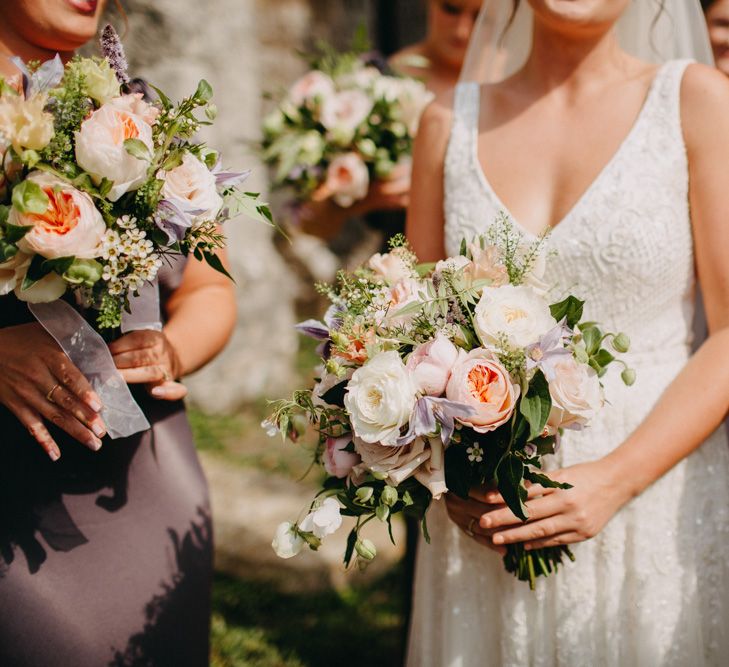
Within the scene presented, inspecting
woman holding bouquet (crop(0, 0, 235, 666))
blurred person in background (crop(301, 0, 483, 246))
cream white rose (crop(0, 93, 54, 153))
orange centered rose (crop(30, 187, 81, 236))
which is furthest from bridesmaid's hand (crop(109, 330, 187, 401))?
blurred person in background (crop(301, 0, 483, 246))

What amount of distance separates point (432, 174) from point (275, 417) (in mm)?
999

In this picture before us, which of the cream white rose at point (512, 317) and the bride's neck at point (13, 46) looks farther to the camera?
the bride's neck at point (13, 46)

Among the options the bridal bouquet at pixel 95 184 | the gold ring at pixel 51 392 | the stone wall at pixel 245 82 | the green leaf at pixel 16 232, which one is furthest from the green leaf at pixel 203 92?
the stone wall at pixel 245 82

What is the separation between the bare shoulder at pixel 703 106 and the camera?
1.95 metres

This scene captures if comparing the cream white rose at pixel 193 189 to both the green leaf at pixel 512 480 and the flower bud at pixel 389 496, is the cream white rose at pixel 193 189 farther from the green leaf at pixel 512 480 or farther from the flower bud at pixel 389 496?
the green leaf at pixel 512 480

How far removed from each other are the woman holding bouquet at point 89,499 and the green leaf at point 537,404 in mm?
967

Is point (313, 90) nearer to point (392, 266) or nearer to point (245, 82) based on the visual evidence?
point (392, 266)

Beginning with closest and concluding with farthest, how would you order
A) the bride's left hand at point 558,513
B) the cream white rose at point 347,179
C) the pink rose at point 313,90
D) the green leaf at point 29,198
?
the green leaf at point 29,198, the bride's left hand at point 558,513, the cream white rose at point 347,179, the pink rose at point 313,90

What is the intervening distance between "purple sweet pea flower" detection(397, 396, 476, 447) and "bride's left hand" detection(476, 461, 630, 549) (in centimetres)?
39

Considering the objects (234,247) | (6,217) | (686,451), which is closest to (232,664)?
(686,451)

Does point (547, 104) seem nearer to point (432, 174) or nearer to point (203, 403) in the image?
point (432, 174)

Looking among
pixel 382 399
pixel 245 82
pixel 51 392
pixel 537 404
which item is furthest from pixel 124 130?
pixel 245 82

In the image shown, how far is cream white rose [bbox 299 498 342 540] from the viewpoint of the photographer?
167cm

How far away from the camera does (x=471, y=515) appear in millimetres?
1964
